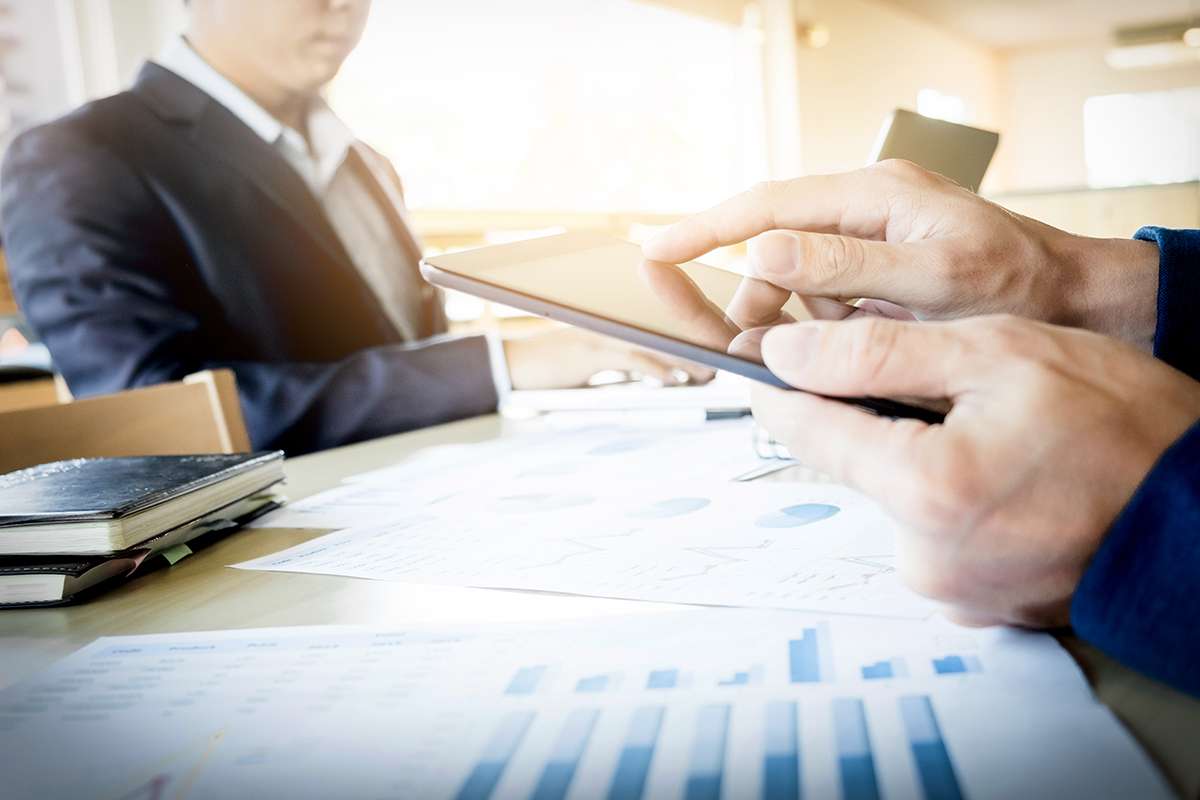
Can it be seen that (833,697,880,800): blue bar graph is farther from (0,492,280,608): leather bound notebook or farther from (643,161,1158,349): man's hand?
(0,492,280,608): leather bound notebook

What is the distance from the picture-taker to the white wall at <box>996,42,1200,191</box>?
7695 millimetres

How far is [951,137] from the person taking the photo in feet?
2.87

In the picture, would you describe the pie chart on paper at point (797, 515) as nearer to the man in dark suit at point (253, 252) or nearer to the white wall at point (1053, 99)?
the man in dark suit at point (253, 252)

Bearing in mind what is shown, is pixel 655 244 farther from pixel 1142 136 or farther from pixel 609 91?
pixel 1142 136

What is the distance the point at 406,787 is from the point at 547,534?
10.0 inches

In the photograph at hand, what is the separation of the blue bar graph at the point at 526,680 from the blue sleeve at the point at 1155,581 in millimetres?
177

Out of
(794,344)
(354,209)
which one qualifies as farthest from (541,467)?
(354,209)

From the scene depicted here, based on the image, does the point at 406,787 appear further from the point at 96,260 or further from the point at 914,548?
the point at 96,260

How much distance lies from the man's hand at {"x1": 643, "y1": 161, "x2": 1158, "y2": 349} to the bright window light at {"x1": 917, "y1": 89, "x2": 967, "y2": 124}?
228 inches

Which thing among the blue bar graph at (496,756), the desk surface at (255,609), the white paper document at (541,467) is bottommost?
the white paper document at (541,467)

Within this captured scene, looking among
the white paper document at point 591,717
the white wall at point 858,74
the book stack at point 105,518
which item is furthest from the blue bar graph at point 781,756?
the white wall at point 858,74

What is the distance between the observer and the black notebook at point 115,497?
457mm

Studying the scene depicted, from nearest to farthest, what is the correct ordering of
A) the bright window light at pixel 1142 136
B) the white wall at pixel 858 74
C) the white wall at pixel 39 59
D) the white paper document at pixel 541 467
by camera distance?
1. the white paper document at pixel 541 467
2. the white wall at pixel 39 59
3. the white wall at pixel 858 74
4. the bright window light at pixel 1142 136

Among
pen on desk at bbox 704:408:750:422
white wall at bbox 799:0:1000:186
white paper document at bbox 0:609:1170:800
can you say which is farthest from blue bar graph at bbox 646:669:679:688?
white wall at bbox 799:0:1000:186
